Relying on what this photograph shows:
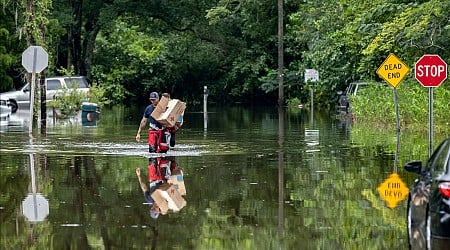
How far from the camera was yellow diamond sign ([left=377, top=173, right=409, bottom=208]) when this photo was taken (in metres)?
14.2

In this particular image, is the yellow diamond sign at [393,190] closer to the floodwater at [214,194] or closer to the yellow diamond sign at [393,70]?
the floodwater at [214,194]

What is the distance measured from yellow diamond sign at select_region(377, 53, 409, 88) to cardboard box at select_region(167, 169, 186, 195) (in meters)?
11.4

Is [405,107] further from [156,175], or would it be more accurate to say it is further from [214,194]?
[214,194]

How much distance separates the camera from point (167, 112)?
2219 centimetres

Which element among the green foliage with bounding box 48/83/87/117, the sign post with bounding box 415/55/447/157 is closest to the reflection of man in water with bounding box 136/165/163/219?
the sign post with bounding box 415/55/447/157

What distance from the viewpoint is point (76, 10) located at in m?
59.1

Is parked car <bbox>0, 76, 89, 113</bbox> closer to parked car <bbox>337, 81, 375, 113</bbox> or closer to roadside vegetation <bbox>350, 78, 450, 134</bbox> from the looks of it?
parked car <bbox>337, 81, 375, 113</bbox>

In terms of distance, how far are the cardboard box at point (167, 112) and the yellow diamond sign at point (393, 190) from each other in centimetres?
609

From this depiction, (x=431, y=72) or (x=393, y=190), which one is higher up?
(x=431, y=72)

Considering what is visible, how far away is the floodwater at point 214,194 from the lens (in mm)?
11023

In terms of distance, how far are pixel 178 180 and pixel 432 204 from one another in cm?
721

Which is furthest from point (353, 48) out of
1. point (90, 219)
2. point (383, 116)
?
point (90, 219)

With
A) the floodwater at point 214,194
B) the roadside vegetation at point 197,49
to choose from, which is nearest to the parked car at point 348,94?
the roadside vegetation at point 197,49

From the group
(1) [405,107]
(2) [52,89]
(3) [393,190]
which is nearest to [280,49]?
(2) [52,89]
